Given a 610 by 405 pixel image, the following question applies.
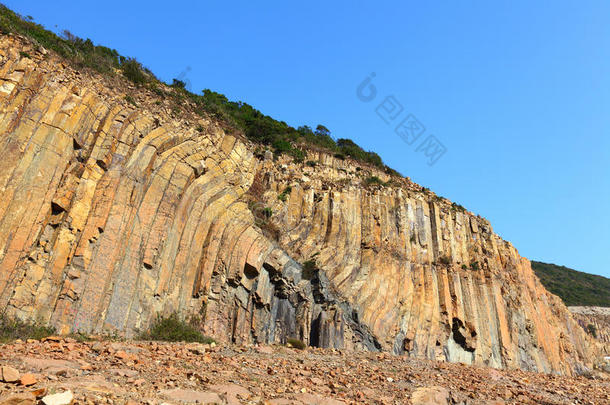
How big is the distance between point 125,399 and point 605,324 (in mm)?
67833

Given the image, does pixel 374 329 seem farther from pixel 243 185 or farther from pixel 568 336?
pixel 568 336

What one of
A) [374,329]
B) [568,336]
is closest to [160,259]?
[374,329]

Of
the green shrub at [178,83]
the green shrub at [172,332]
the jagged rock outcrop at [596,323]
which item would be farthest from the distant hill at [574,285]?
the green shrub at [172,332]

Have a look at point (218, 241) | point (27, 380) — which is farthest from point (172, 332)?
point (27, 380)

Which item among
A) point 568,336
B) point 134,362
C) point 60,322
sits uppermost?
point 568,336

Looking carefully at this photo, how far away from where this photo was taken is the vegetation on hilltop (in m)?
19.8

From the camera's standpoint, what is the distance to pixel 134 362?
1015cm

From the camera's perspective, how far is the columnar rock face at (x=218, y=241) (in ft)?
46.4

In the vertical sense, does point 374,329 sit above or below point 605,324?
below

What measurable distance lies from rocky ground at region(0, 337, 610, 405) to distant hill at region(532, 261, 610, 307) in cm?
7104

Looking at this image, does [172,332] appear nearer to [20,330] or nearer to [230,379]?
[20,330]

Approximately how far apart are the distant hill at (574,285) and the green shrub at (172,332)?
2911 inches

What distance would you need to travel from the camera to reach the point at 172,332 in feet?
51.0

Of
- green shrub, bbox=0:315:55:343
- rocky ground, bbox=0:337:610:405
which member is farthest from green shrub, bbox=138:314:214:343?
green shrub, bbox=0:315:55:343
